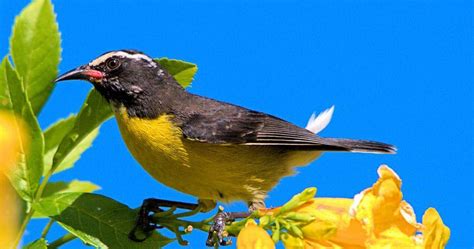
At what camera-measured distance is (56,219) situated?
8.20ft

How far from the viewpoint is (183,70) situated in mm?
3289

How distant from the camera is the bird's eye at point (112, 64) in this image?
407 cm

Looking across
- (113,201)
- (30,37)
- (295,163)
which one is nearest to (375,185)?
(113,201)

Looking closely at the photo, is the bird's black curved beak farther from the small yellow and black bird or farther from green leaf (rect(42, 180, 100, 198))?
green leaf (rect(42, 180, 100, 198))

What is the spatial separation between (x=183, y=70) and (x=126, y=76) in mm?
991

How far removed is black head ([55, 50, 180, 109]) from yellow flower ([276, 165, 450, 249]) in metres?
1.85

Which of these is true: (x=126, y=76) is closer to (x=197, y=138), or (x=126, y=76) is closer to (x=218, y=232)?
(x=197, y=138)

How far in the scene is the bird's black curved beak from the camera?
A: 3.72 metres

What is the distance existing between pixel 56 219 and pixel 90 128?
0.57 m

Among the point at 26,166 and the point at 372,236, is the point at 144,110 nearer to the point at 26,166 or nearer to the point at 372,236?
the point at 26,166

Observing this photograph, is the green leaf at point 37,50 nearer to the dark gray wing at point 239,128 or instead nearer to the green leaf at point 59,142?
the green leaf at point 59,142

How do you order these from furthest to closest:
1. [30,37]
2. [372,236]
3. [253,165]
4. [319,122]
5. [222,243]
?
[319,122], [253,165], [30,37], [222,243], [372,236]

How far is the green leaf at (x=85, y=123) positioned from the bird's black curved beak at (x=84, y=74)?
61 cm

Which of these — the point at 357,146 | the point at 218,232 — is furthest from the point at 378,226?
the point at 357,146
